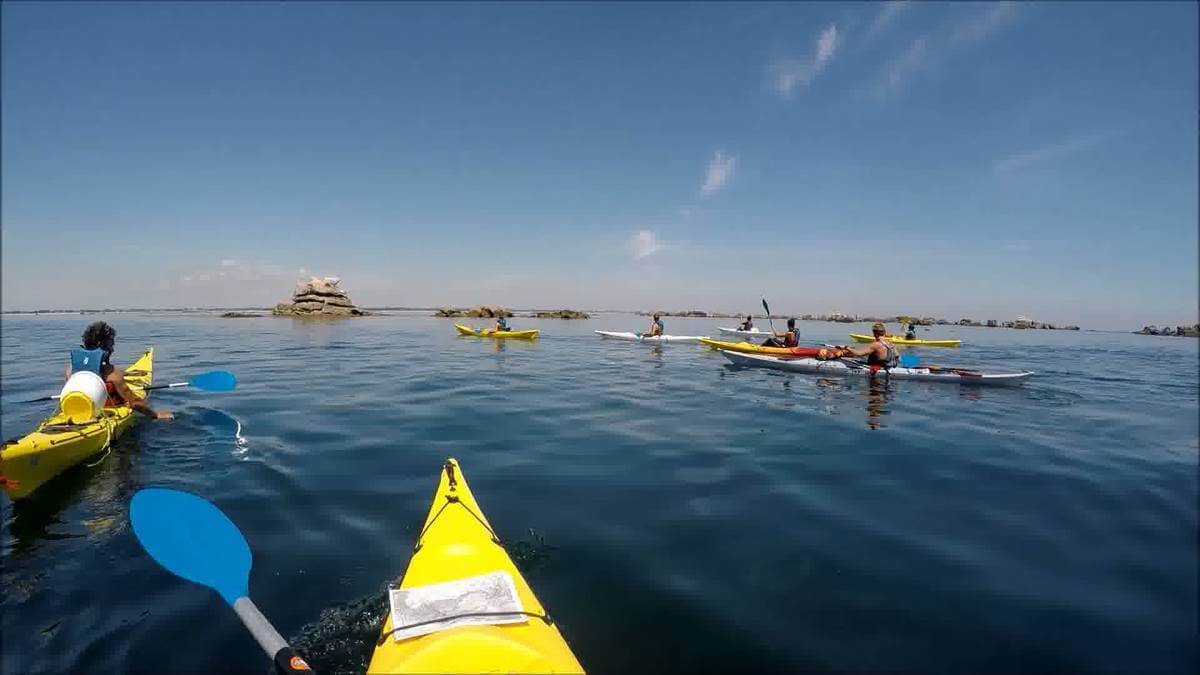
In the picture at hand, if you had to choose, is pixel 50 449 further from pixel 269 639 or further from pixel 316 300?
pixel 316 300

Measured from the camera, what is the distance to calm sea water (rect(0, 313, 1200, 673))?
3945mm

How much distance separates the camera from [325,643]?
12.7 ft

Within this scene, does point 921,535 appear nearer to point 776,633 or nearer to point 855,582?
point 855,582

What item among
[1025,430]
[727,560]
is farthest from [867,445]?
[727,560]

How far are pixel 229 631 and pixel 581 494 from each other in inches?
159

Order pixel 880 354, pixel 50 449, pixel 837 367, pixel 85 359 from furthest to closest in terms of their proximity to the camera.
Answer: pixel 837 367, pixel 880 354, pixel 85 359, pixel 50 449

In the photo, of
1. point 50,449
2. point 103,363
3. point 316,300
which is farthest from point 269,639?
point 316,300

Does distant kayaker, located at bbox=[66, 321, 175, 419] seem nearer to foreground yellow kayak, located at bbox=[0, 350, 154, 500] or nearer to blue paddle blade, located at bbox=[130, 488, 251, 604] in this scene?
foreground yellow kayak, located at bbox=[0, 350, 154, 500]

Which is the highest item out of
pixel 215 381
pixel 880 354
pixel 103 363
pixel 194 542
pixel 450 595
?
pixel 103 363

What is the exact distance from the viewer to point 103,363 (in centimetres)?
816

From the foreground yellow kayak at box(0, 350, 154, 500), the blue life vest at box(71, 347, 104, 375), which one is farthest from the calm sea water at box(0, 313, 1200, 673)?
the blue life vest at box(71, 347, 104, 375)

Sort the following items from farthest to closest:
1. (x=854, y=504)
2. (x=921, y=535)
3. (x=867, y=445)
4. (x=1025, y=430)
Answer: (x=1025, y=430) → (x=867, y=445) → (x=854, y=504) → (x=921, y=535)

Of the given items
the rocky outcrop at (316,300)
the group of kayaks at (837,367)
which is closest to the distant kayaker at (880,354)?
the group of kayaks at (837,367)

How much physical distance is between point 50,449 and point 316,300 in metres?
71.0
